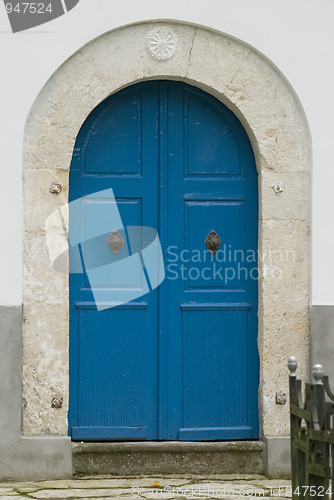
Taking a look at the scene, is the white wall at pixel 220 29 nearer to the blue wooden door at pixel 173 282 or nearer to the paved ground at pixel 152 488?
the blue wooden door at pixel 173 282

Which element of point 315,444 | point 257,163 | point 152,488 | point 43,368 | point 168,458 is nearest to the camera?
point 315,444

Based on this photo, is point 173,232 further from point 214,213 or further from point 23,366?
point 23,366

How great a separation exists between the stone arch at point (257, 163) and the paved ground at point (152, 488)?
35 centimetres

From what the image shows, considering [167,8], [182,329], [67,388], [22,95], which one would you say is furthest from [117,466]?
[167,8]

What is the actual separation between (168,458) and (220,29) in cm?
288

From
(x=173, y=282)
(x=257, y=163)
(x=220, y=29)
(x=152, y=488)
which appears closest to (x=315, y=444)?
(x=152, y=488)

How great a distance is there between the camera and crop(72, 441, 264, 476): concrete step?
5641 mm

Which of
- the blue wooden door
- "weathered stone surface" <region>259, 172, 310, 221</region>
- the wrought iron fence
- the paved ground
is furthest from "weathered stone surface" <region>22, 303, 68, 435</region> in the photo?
the wrought iron fence

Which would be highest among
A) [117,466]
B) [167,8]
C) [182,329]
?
[167,8]

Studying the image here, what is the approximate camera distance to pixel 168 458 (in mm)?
5715

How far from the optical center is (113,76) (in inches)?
221

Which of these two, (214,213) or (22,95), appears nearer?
(22,95)

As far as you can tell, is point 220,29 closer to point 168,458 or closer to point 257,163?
point 257,163

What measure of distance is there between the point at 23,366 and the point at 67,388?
0.32 meters
